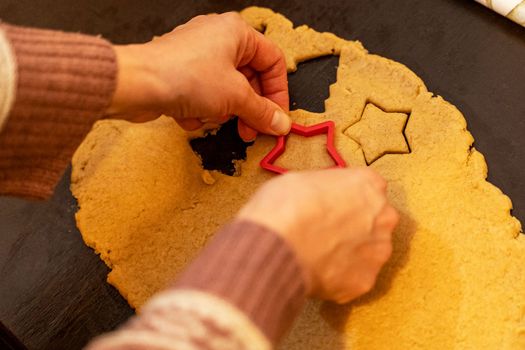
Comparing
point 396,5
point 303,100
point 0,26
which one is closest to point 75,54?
point 0,26

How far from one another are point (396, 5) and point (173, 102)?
0.59 meters

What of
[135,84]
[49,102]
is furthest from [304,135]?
[49,102]

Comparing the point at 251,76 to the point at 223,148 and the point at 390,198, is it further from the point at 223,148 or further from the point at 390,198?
the point at 390,198

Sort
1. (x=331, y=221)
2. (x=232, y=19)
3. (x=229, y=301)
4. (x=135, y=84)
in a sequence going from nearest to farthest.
Answer: 1. (x=229, y=301)
2. (x=331, y=221)
3. (x=135, y=84)
4. (x=232, y=19)

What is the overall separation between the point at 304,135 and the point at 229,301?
54 centimetres

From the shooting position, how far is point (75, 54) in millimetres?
716

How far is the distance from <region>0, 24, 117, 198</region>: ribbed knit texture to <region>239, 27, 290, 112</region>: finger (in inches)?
10.8

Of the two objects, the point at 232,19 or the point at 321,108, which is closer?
the point at 232,19

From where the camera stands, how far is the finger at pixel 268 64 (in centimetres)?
94

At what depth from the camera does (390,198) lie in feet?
3.12

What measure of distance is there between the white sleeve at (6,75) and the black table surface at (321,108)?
40 centimetres

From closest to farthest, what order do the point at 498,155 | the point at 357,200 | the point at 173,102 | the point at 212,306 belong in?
the point at 212,306, the point at 357,200, the point at 173,102, the point at 498,155

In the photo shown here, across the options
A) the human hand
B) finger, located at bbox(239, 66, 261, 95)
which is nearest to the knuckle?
the human hand

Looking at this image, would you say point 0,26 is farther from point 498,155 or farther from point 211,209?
point 498,155
